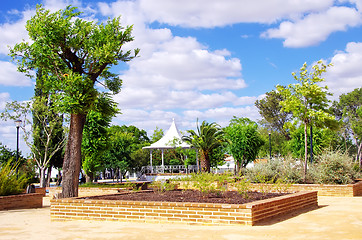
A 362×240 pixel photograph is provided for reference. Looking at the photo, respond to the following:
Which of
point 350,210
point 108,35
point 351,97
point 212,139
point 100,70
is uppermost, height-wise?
point 351,97

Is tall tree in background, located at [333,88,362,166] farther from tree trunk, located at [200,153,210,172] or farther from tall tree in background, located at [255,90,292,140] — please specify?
tree trunk, located at [200,153,210,172]

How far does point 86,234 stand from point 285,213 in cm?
492

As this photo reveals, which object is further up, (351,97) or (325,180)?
(351,97)

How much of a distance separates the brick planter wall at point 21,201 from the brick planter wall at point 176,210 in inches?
186

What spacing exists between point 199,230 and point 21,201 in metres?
9.65

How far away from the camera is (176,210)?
343 inches

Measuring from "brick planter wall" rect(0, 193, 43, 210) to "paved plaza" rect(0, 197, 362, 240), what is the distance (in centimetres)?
489

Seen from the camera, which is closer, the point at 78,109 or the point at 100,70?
the point at 78,109

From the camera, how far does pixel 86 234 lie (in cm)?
773

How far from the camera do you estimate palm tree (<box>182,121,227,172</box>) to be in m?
26.7

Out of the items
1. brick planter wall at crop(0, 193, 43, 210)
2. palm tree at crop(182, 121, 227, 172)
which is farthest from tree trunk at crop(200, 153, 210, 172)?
brick planter wall at crop(0, 193, 43, 210)

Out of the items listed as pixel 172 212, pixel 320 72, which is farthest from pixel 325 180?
pixel 172 212

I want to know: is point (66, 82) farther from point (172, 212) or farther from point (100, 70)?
point (172, 212)

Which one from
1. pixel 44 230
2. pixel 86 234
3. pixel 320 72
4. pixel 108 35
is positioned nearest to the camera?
pixel 86 234
